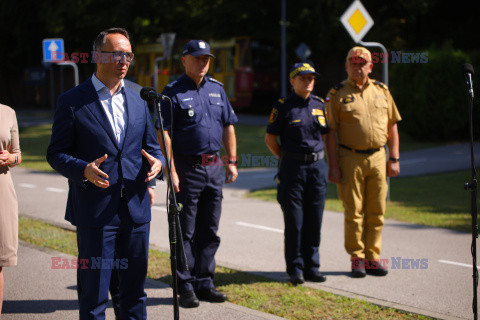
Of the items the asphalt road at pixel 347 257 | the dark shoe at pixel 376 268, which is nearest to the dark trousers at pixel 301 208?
the asphalt road at pixel 347 257

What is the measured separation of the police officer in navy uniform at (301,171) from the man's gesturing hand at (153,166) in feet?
7.68

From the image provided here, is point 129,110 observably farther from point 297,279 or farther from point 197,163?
point 297,279

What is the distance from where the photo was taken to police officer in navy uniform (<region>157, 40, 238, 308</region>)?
5188mm

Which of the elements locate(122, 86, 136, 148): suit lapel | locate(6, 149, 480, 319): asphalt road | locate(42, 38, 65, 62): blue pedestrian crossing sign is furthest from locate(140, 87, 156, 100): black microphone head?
locate(42, 38, 65, 62): blue pedestrian crossing sign

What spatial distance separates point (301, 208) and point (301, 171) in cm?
36

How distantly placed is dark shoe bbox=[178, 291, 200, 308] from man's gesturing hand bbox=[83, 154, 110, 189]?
79.7 inches

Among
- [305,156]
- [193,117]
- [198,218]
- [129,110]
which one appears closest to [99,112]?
[129,110]

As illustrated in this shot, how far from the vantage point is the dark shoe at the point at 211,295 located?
5.22 meters

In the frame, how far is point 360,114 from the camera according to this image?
19.7 ft

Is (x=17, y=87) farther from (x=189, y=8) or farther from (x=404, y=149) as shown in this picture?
(x=404, y=149)

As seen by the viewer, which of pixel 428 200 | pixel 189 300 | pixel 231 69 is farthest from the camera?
pixel 231 69

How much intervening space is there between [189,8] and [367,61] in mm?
34818

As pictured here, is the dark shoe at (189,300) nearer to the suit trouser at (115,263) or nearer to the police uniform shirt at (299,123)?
the suit trouser at (115,263)

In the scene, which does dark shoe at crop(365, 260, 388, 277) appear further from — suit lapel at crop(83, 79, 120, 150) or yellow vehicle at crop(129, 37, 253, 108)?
yellow vehicle at crop(129, 37, 253, 108)
